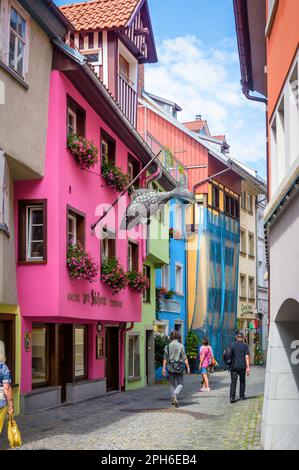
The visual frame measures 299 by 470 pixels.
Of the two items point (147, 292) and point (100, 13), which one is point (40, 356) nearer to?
point (100, 13)

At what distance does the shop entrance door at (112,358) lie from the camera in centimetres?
2371

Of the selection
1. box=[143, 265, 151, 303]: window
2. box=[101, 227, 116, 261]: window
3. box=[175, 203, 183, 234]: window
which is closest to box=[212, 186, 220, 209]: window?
box=[175, 203, 183, 234]: window

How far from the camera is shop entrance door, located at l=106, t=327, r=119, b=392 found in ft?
77.8

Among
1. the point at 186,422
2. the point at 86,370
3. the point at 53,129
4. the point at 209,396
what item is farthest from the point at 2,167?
the point at 209,396

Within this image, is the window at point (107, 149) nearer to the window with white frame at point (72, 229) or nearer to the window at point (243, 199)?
the window with white frame at point (72, 229)

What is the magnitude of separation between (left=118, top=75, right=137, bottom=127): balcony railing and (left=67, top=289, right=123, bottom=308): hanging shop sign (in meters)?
5.54

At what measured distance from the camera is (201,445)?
11.5 meters

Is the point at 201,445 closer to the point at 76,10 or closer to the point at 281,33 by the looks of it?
the point at 281,33

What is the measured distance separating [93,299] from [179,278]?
17.7 metres

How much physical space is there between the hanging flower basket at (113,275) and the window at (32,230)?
3740 millimetres

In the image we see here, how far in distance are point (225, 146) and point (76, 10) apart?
25.8m

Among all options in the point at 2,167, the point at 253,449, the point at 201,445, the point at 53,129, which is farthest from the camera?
the point at 53,129

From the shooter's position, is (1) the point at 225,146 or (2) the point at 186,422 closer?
(2) the point at 186,422

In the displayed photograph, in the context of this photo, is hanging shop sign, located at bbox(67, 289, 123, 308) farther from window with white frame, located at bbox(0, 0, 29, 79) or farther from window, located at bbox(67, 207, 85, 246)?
window with white frame, located at bbox(0, 0, 29, 79)
